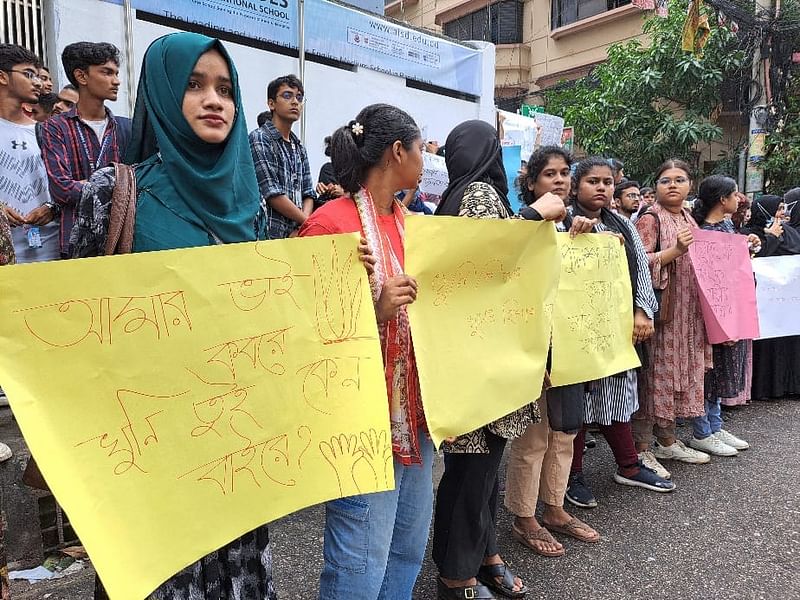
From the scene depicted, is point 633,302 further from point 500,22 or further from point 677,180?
point 500,22

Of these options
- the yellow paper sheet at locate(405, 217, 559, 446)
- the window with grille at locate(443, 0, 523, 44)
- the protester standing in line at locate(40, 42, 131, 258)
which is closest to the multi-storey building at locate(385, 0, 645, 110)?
the window with grille at locate(443, 0, 523, 44)

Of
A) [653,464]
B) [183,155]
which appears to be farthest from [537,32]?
[183,155]

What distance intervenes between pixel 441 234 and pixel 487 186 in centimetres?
37

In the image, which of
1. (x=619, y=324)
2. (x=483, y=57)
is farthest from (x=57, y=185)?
(x=483, y=57)

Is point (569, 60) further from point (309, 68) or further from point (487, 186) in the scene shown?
point (487, 186)

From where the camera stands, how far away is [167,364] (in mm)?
1196

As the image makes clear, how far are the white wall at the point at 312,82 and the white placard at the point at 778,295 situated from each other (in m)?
4.13

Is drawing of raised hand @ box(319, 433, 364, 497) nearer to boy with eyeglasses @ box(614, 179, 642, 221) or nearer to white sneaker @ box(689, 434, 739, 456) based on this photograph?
white sneaker @ box(689, 434, 739, 456)

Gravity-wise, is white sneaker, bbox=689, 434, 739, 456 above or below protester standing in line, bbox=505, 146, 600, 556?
below

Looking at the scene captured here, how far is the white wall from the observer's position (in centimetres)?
443

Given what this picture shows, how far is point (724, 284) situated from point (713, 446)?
1047 mm

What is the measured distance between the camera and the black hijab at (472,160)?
201 cm

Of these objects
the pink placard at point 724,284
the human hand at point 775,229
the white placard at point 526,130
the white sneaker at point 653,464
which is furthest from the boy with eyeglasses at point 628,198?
the white placard at point 526,130

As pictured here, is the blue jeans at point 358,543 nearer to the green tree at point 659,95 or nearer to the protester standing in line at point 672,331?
the protester standing in line at point 672,331
